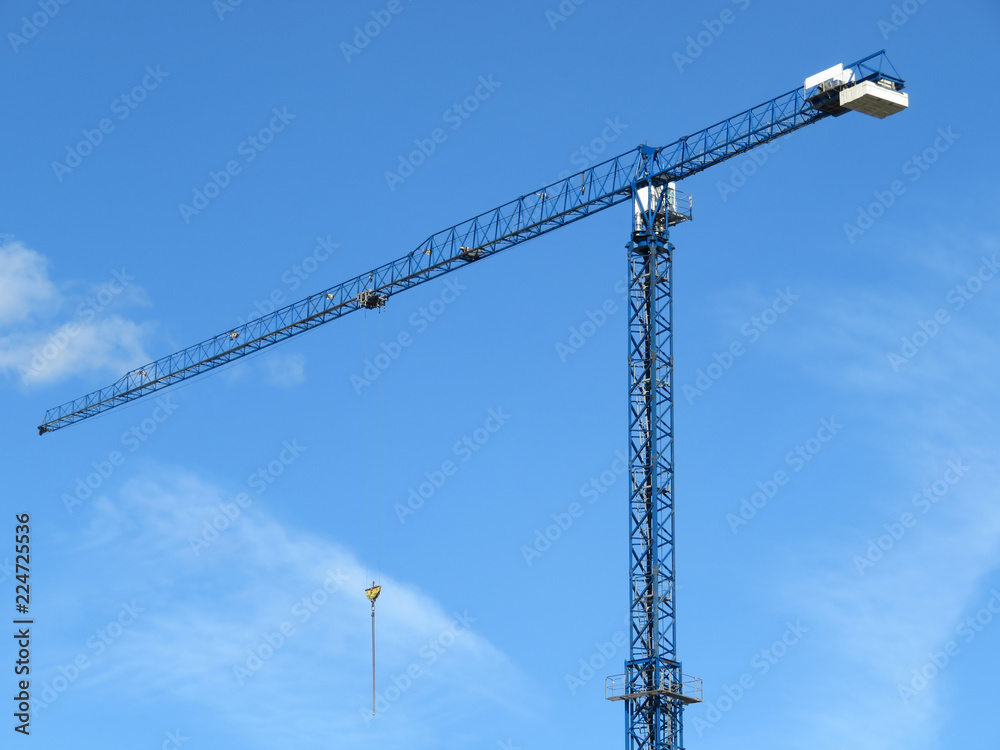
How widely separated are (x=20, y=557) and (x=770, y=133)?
6433 cm

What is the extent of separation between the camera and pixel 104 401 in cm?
18438

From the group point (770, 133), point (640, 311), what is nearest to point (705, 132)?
point (770, 133)

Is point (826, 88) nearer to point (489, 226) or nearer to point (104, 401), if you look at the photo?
point (489, 226)

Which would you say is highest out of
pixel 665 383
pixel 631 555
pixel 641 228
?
pixel 641 228

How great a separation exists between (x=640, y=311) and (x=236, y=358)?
50.8 m

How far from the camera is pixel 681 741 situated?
12525 cm

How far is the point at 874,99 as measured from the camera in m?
126

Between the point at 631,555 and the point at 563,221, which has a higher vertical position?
the point at 563,221

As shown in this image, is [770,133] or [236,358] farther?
[236,358]

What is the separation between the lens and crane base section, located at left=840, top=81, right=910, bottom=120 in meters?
126

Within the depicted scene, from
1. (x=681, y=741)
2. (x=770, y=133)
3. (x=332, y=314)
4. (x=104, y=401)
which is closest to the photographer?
(x=681, y=741)

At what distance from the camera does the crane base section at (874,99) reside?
413 feet

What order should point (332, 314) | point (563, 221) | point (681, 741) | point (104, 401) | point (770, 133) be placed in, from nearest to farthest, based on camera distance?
point (681, 741) < point (770, 133) < point (563, 221) < point (332, 314) < point (104, 401)

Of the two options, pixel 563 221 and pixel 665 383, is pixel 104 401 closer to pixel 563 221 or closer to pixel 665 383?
pixel 563 221
